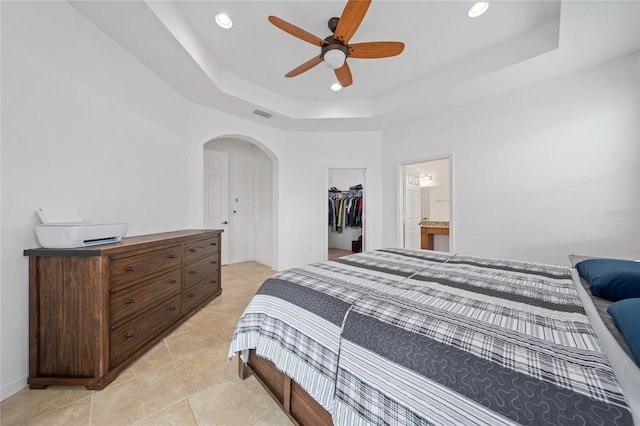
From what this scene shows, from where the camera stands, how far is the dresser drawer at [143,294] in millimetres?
1544

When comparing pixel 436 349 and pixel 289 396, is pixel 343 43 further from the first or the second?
pixel 289 396

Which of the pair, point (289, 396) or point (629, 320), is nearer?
point (629, 320)

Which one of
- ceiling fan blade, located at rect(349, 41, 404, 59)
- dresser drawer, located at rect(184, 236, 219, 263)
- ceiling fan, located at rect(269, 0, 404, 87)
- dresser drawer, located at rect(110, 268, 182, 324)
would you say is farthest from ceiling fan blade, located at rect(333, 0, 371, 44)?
dresser drawer, located at rect(110, 268, 182, 324)

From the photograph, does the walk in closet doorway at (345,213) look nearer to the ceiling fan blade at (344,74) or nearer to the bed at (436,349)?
the ceiling fan blade at (344,74)

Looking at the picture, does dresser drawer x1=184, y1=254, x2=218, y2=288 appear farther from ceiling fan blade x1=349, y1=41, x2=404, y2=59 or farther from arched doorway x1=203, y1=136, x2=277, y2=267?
ceiling fan blade x1=349, y1=41, x2=404, y2=59

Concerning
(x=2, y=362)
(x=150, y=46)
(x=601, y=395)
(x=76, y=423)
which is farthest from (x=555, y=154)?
(x=2, y=362)

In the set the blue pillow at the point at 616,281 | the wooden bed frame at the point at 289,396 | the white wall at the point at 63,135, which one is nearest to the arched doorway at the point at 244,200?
the white wall at the point at 63,135

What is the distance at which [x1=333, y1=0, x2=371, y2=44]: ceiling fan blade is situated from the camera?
1519 mm

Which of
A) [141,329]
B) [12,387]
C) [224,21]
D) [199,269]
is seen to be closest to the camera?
[12,387]

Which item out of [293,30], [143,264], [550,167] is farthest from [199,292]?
[550,167]

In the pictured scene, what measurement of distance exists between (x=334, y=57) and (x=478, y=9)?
4.29ft

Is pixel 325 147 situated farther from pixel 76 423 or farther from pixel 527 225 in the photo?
pixel 76 423

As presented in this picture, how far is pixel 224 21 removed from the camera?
2.12 meters

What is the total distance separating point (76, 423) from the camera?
3.91 feet
